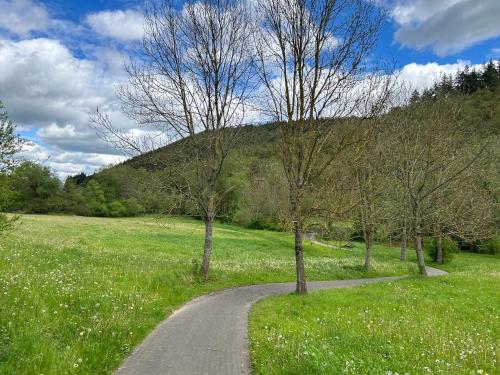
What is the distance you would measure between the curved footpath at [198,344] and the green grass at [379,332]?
0.45 meters

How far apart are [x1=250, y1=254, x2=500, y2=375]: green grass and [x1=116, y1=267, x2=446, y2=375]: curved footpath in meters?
0.45

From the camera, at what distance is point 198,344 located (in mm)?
8422

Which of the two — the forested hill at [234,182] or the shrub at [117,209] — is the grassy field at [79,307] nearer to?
the forested hill at [234,182]

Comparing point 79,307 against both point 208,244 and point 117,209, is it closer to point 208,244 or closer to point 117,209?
point 208,244

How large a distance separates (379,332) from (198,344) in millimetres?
4359

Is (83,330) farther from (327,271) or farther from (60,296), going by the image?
(327,271)

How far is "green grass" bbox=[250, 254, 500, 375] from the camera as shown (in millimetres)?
6484

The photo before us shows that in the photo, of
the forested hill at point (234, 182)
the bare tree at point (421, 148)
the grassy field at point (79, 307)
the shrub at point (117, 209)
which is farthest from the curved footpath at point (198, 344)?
the shrub at point (117, 209)

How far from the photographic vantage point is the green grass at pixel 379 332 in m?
6.48

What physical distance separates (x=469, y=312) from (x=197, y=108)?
1395 cm

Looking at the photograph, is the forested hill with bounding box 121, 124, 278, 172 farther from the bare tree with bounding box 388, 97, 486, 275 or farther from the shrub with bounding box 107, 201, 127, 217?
the shrub with bounding box 107, 201, 127, 217

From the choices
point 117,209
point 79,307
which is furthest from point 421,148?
point 117,209

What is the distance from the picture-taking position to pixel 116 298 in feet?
34.6

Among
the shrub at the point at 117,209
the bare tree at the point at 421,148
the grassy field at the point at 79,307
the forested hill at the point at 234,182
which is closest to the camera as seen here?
the grassy field at the point at 79,307
